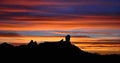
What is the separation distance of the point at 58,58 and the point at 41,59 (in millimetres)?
3439

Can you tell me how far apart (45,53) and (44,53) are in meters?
0.19

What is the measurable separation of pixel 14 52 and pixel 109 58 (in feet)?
69.0

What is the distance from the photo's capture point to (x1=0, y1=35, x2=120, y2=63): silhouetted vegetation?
354 feet

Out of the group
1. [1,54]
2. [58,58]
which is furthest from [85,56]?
[1,54]

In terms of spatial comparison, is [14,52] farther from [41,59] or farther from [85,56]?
[85,56]

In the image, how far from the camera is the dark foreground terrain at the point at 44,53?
108m

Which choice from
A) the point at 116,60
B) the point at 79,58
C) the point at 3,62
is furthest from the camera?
the point at 116,60

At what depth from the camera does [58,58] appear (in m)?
109

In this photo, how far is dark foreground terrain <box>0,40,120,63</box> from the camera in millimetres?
107812

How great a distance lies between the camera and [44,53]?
10900 centimetres

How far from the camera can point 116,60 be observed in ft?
398

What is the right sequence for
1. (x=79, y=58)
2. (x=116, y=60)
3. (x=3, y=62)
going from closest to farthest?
(x=3, y=62)
(x=79, y=58)
(x=116, y=60)

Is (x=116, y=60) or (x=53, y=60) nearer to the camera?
(x=53, y=60)

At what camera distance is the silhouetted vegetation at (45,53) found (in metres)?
108
